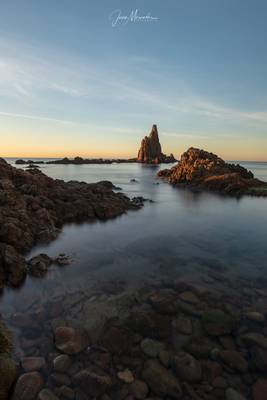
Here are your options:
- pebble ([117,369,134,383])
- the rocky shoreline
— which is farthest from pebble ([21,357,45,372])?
Answer: pebble ([117,369,134,383])

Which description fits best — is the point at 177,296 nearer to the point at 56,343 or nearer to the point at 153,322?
the point at 153,322

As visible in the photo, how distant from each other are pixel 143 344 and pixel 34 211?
17.8 meters

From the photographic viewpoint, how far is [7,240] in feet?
60.2

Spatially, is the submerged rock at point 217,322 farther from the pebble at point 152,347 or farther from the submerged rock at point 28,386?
the submerged rock at point 28,386

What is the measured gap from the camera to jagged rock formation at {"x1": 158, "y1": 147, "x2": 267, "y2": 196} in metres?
59.0

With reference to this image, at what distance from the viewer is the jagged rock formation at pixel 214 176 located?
194 ft

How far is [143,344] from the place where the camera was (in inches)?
398

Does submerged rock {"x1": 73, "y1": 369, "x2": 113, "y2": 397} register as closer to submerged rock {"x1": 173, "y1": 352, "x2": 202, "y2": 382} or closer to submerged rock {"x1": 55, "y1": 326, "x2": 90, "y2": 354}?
submerged rock {"x1": 55, "y1": 326, "x2": 90, "y2": 354}

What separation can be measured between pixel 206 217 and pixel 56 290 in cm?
2498

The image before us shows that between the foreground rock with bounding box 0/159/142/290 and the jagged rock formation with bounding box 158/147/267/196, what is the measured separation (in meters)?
27.7

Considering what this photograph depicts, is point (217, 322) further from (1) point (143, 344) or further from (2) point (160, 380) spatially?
(2) point (160, 380)

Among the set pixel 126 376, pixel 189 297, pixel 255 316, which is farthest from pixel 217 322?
pixel 126 376

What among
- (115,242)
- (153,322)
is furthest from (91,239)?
(153,322)

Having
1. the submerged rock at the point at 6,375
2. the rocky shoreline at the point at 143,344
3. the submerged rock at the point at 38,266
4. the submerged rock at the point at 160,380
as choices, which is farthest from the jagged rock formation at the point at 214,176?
the submerged rock at the point at 6,375
